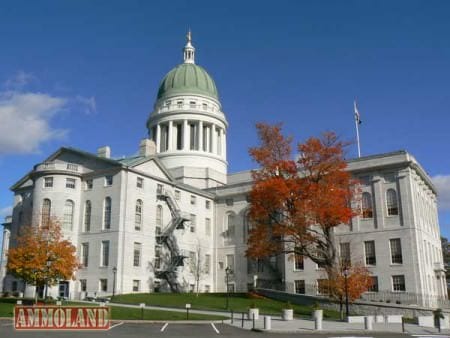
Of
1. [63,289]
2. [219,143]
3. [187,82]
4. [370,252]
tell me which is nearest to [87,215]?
[63,289]

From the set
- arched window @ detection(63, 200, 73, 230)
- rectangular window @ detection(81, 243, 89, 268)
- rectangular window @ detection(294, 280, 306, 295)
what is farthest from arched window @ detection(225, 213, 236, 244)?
arched window @ detection(63, 200, 73, 230)

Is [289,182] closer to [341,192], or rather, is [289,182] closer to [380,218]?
[341,192]

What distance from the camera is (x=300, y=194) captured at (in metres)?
40.9

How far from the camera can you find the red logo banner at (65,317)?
1858 centimetres

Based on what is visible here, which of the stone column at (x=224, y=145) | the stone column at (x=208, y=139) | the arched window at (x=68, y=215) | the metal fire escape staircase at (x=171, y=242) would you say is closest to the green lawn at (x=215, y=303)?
the metal fire escape staircase at (x=171, y=242)

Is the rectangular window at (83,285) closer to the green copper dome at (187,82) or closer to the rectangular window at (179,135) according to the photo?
the rectangular window at (179,135)

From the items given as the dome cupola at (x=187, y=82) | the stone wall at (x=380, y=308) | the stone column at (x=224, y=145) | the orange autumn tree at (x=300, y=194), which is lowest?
the stone wall at (x=380, y=308)

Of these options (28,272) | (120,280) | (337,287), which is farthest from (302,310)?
(28,272)

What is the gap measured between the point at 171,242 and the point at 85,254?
30.2 ft

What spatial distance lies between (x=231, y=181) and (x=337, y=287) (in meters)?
37.5

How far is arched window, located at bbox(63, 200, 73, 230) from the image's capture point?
5281cm

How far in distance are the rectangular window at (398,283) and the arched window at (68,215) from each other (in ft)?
106

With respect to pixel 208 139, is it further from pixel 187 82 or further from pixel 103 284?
pixel 103 284

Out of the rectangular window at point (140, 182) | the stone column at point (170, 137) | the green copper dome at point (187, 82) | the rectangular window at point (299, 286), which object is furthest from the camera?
the green copper dome at point (187, 82)
